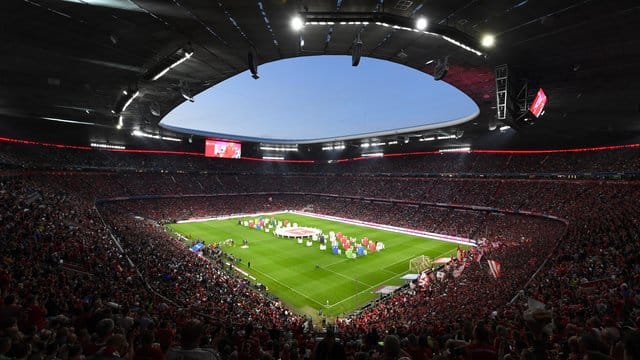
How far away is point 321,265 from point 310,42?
2262cm

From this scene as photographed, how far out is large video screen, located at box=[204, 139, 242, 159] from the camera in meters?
55.8

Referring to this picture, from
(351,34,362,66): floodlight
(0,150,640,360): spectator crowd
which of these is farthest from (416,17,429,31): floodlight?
(0,150,640,360): spectator crowd

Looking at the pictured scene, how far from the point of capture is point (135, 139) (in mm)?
50938

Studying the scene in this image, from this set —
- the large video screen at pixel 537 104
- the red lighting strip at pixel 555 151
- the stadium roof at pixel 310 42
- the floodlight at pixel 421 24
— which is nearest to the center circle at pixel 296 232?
the stadium roof at pixel 310 42

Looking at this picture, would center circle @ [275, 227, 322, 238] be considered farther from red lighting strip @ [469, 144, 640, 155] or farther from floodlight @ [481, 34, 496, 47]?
floodlight @ [481, 34, 496, 47]

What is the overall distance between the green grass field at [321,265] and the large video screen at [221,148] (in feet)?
50.0

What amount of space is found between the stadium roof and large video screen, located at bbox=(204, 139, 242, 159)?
3484 cm

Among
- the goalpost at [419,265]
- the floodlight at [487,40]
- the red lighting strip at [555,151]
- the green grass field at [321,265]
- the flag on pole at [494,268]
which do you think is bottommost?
the green grass field at [321,265]

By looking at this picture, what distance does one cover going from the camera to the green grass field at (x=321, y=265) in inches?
925

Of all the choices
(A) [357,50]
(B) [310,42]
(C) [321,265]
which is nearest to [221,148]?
(C) [321,265]

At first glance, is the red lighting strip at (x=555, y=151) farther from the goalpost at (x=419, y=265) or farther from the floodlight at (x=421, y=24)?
the floodlight at (x=421, y=24)

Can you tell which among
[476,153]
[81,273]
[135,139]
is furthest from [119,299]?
[476,153]

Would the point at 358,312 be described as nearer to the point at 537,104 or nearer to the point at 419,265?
the point at 419,265

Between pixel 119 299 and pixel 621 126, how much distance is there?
3506 cm
